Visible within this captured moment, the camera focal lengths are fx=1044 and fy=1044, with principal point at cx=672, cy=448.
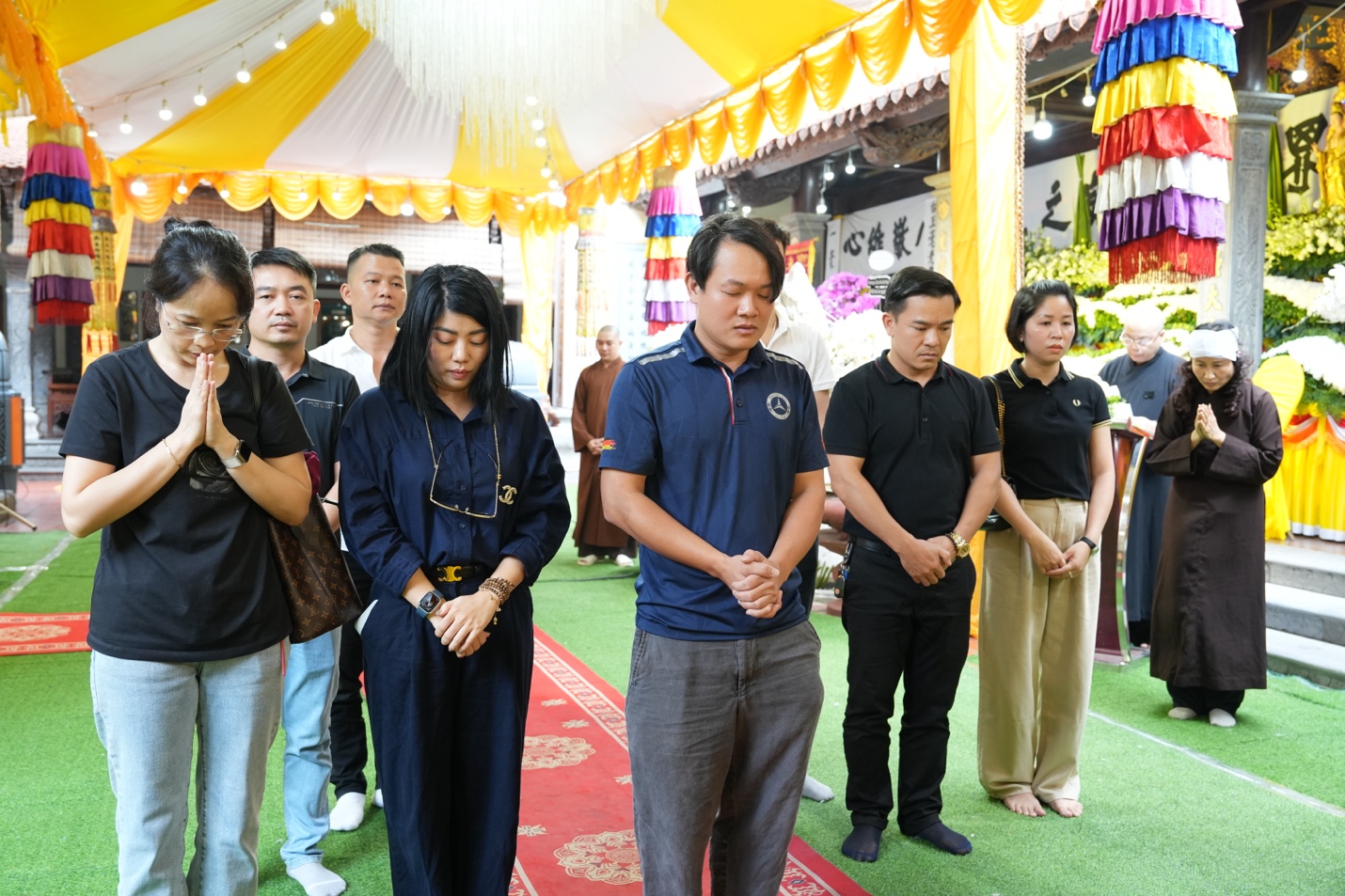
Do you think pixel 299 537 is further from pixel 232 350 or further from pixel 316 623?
pixel 232 350

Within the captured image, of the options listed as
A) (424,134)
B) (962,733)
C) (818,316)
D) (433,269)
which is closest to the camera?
(433,269)

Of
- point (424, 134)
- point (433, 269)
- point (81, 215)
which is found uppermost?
point (424, 134)

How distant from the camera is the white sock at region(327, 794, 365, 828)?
2.76m

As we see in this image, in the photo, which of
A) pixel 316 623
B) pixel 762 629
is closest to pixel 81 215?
pixel 316 623

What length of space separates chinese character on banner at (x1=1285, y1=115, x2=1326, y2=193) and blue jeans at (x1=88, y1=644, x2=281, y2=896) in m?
7.59

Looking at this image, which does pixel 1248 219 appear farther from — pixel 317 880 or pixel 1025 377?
pixel 317 880

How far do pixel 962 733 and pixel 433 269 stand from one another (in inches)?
106

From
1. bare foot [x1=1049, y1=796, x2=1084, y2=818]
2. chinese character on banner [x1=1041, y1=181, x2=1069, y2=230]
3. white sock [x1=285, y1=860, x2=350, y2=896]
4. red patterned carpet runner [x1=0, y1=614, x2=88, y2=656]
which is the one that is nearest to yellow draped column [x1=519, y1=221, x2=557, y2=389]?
chinese character on banner [x1=1041, y1=181, x2=1069, y2=230]

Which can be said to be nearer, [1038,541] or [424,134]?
[1038,541]

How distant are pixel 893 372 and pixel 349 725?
1.74m

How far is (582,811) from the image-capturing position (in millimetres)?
2945

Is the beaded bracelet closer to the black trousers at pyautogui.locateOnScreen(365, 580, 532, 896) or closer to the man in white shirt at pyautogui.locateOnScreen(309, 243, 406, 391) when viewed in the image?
the black trousers at pyautogui.locateOnScreen(365, 580, 532, 896)

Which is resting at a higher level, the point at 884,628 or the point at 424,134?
the point at 424,134

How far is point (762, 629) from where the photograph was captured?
1830mm
